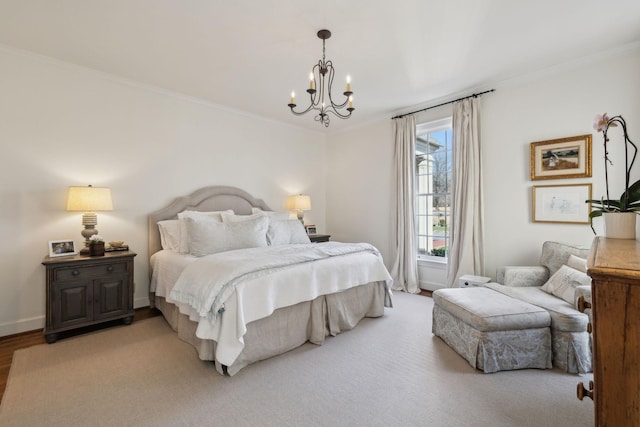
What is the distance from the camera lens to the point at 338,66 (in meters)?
3.22

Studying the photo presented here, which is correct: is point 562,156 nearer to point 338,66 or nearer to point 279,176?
point 338,66

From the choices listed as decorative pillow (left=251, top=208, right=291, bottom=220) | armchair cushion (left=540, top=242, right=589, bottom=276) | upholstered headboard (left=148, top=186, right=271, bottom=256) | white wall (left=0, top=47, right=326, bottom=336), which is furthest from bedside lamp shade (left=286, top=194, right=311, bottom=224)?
armchair cushion (left=540, top=242, right=589, bottom=276)

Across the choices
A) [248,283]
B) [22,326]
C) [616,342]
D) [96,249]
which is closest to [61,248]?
[96,249]

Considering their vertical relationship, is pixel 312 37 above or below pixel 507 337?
above

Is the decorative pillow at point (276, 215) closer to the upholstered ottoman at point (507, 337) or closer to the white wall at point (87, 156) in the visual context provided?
the white wall at point (87, 156)

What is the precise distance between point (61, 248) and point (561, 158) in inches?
213

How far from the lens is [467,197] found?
3.86m

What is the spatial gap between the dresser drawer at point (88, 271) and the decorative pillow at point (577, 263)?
14.5 feet

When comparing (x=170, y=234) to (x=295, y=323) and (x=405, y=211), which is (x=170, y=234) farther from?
(x=405, y=211)

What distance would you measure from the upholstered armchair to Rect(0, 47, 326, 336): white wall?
381cm

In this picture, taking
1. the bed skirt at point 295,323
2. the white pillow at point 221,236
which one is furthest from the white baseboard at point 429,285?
the white pillow at point 221,236

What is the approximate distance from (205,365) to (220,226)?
56.9 inches

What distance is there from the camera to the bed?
218 centimetres

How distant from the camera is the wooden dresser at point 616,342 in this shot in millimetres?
728
